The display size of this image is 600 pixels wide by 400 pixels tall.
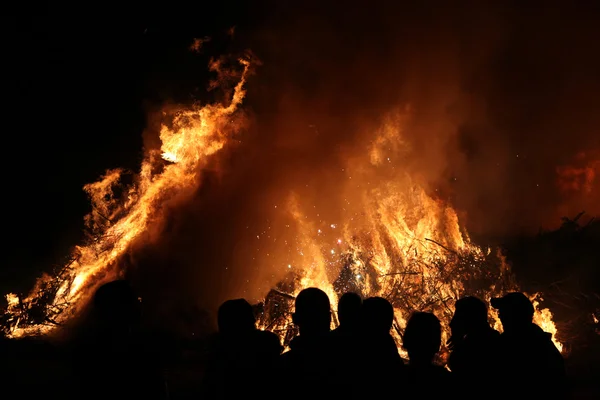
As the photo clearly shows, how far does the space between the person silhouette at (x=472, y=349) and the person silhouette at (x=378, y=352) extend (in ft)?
1.90

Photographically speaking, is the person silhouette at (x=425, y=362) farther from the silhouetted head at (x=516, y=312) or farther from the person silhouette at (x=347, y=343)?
the silhouetted head at (x=516, y=312)

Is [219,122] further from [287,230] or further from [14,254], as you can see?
[14,254]

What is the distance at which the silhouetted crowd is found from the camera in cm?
269

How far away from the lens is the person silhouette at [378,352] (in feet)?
9.31

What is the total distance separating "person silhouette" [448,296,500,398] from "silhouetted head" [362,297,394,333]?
719 mm

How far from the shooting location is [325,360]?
2934 millimetres

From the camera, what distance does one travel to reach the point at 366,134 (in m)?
13.2

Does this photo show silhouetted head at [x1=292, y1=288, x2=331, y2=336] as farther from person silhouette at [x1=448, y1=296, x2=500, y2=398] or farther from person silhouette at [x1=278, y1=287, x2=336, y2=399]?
person silhouette at [x1=448, y1=296, x2=500, y2=398]

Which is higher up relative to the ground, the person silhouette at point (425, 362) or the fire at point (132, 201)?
the fire at point (132, 201)

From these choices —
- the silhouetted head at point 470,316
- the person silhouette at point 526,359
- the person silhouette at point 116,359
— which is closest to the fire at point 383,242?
the silhouetted head at point 470,316

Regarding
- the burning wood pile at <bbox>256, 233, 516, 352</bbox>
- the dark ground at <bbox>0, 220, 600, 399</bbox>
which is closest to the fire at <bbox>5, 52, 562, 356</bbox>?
the burning wood pile at <bbox>256, 233, 516, 352</bbox>

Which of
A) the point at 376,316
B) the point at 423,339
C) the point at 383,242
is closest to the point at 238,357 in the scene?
the point at 376,316

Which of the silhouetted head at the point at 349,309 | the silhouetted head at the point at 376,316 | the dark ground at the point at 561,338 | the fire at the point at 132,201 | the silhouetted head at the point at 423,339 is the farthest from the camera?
the fire at the point at 132,201

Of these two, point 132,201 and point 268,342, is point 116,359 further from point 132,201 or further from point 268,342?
point 132,201
